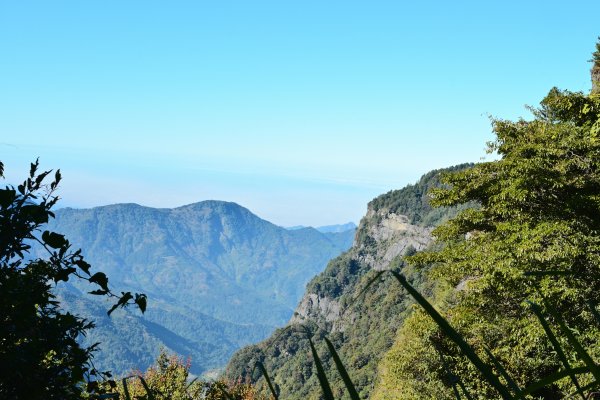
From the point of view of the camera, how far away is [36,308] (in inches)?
132

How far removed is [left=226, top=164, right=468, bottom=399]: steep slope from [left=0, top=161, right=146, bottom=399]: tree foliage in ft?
110

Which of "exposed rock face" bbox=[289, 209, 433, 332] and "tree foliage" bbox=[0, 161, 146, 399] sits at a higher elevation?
"tree foliage" bbox=[0, 161, 146, 399]

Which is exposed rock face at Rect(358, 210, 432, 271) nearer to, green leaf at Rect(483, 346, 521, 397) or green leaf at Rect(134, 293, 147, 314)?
green leaf at Rect(134, 293, 147, 314)

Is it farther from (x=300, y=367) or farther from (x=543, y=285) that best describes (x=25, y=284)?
(x=300, y=367)

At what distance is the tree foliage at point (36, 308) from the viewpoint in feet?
9.98

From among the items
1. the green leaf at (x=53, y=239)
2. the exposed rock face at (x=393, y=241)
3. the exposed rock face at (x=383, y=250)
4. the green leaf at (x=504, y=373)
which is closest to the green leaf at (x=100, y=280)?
the green leaf at (x=53, y=239)

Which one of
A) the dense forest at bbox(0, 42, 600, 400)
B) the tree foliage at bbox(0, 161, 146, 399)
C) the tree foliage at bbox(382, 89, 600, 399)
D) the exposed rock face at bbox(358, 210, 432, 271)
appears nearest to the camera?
the tree foliage at bbox(0, 161, 146, 399)

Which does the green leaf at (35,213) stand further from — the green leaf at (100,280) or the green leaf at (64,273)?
the green leaf at (100,280)

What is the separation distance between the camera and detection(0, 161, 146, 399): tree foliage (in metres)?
3.04

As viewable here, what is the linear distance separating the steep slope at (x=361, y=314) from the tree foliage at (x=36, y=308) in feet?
110

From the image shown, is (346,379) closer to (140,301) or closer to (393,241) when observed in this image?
(140,301)

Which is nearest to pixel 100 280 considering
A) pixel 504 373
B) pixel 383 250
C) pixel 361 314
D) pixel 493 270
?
pixel 504 373

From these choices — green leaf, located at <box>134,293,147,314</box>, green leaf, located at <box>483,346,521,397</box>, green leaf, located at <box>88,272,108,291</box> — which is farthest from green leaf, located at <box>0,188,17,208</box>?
green leaf, located at <box>483,346,521,397</box>

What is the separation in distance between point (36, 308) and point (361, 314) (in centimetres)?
12437
